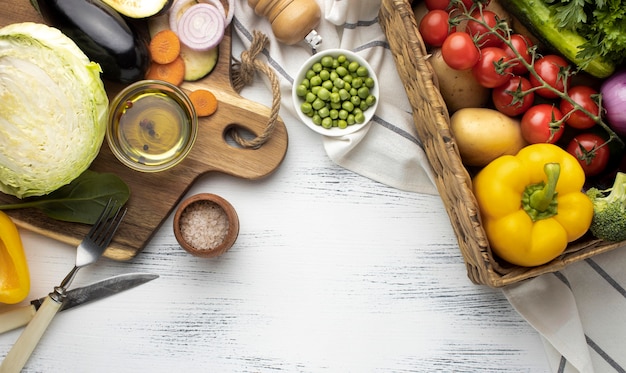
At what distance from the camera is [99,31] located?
1.58 m

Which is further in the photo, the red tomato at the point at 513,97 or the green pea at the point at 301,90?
the green pea at the point at 301,90

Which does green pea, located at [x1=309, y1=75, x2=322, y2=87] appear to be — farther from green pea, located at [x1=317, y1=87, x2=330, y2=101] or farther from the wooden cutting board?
the wooden cutting board

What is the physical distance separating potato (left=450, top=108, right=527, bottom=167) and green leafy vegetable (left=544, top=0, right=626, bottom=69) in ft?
0.84

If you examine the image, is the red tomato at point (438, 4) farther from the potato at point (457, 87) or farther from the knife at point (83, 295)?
the knife at point (83, 295)

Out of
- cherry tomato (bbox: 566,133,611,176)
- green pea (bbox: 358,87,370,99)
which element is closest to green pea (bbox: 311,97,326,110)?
green pea (bbox: 358,87,370,99)

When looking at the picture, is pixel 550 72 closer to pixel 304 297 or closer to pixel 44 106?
pixel 304 297

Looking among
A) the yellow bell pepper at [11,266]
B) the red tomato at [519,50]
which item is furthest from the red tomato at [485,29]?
the yellow bell pepper at [11,266]

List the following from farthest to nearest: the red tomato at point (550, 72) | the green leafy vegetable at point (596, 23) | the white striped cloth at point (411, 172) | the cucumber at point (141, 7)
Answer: the white striped cloth at point (411, 172), the cucumber at point (141, 7), the red tomato at point (550, 72), the green leafy vegetable at point (596, 23)

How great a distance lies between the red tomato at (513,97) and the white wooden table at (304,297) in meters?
0.38

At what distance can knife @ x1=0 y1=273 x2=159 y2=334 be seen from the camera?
1.73 metres


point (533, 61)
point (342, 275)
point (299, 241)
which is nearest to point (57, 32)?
point (299, 241)

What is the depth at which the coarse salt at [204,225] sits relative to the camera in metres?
1.70

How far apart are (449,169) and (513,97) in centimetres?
25

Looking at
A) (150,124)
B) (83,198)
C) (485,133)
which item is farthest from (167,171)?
(485,133)
